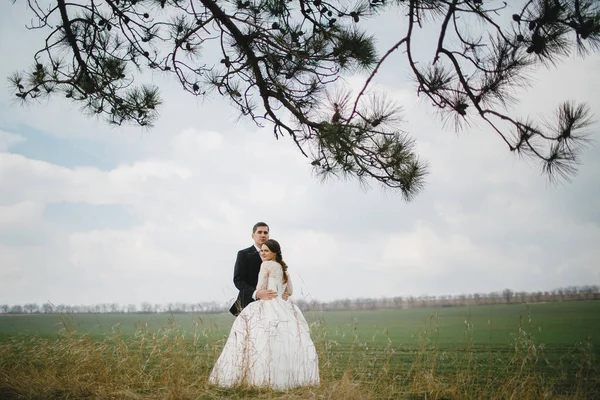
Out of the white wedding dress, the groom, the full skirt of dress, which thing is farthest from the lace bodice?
the groom

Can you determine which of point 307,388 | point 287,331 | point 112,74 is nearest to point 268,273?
point 287,331

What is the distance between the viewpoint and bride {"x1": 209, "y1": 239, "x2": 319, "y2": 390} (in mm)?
3398

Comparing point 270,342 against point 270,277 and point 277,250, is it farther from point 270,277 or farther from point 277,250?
point 277,250

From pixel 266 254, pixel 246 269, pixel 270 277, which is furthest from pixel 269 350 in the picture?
pixel 246 269

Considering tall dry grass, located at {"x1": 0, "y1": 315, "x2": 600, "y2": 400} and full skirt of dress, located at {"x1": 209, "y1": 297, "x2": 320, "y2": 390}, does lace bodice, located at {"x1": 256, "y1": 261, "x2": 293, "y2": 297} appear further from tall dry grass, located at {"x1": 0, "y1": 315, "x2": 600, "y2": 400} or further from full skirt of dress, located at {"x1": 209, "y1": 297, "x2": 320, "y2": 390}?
tall dry grass, located at {"x1": 0, "y1": 315, "x2": 600, "y2": 400}

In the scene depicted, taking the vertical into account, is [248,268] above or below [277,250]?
below

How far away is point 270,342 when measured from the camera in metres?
3.46

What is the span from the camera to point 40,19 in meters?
4.04

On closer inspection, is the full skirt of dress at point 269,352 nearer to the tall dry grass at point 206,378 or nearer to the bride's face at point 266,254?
the tall dry grass at point 206,378

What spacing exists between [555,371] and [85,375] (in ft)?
16.5

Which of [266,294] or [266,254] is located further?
[266,254]

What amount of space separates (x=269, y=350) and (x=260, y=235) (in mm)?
1090

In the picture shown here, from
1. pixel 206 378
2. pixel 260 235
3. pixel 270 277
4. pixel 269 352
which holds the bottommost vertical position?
pixel 206 378

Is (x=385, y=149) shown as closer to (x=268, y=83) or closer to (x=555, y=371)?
(x=268, y=83)
